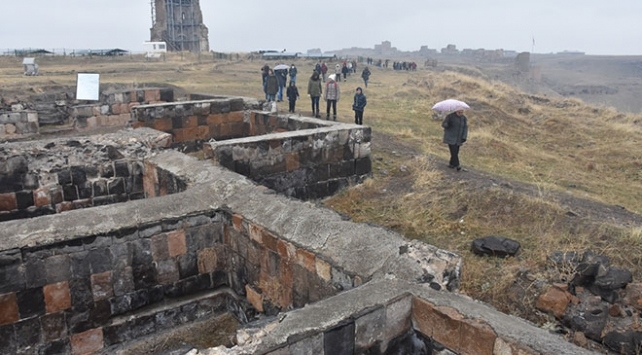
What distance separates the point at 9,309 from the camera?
447 cm

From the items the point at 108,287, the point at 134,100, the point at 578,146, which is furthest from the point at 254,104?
the point at 578,146

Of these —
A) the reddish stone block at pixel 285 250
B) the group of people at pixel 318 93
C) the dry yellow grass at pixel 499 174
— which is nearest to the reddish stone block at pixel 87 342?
the reddish stone block at pixel 285 250

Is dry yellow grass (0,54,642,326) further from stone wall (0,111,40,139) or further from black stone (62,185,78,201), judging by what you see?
stone wall (0,111,40,139)

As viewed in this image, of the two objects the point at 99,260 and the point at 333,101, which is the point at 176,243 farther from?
the point at 333,101

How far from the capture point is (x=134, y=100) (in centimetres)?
1552

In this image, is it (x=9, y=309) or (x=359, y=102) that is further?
(x=359, y=102)

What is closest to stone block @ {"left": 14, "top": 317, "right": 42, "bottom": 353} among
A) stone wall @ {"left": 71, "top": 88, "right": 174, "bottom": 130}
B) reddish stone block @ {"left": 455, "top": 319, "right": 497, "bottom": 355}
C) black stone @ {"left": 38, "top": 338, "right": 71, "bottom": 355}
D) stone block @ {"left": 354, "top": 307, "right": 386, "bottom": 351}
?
black stone @ {"left": 38, "top": 338, "right": 71, "bottom": 355}

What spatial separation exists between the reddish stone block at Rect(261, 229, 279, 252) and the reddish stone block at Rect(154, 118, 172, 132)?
22.8 ft

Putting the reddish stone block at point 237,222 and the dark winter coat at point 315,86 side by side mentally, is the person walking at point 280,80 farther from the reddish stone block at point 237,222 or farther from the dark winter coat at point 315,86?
the reddish stone block at point 237,222

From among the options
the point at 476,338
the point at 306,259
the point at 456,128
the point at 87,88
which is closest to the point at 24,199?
the point at 306,259

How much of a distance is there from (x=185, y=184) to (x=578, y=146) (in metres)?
14.8

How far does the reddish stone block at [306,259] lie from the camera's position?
4.43 m

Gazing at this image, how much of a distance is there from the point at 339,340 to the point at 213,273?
2.72m

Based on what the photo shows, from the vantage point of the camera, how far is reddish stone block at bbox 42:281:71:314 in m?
4.61
